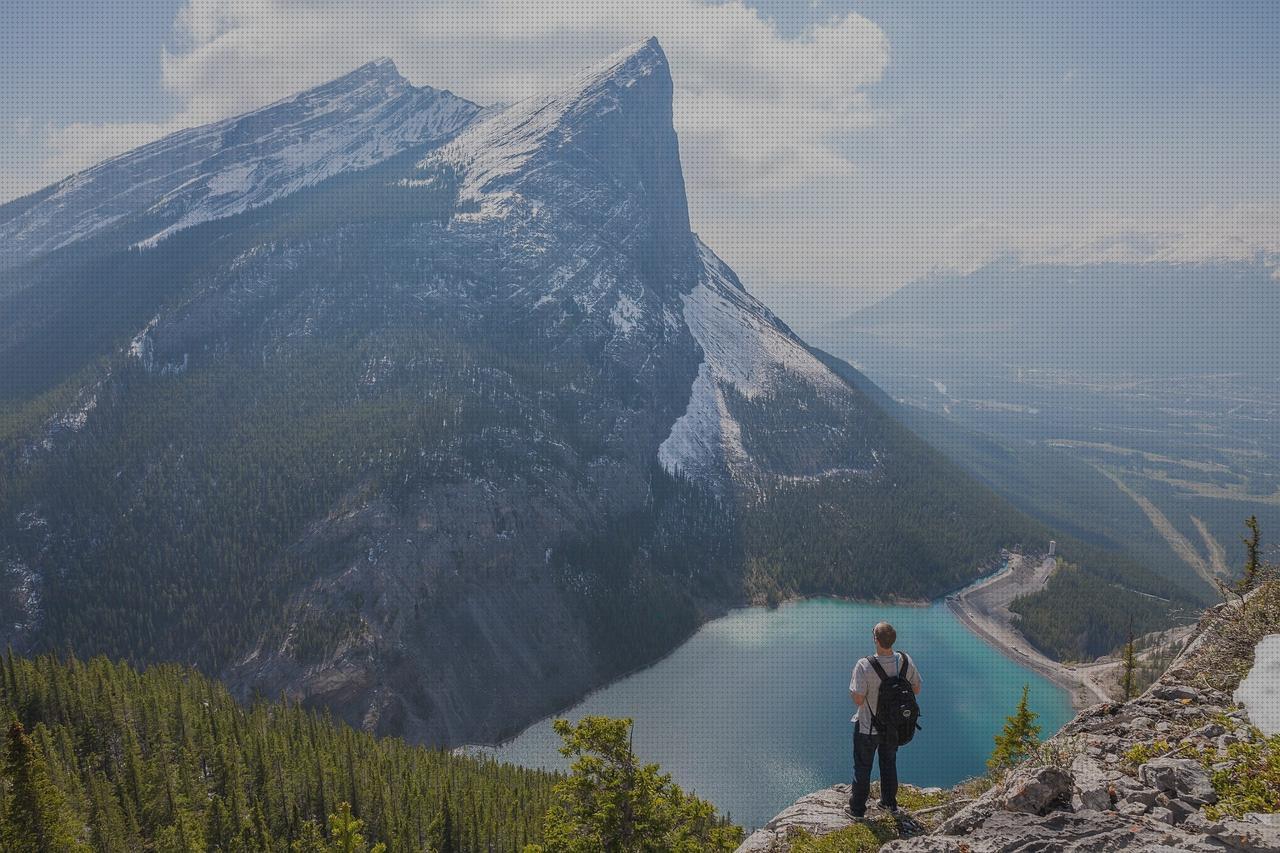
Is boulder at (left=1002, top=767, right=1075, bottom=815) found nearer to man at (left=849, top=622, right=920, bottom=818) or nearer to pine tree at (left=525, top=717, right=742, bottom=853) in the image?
man at (left=849, top=622, right=920, bottom=818)

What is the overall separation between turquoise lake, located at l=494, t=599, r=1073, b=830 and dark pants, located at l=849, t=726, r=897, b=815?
7914 centimetres

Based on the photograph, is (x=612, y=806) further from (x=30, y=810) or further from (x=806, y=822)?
(x=30, y=810)

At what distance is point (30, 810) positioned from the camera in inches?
1387

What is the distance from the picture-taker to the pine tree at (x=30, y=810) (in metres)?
33.9

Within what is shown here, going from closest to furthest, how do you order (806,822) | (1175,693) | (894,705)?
(894,705) < (1175,693) < (806,822)

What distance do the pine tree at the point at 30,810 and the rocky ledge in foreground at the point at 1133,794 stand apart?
34103 millimetres

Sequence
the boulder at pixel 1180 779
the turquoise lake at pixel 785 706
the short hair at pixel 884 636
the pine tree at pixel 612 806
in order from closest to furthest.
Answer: the boulder at pixel 1180 779 → the short hair at pixel 884 636 → the pine tree at pixel 612 806 → the turquoise lake at pixel 785 706

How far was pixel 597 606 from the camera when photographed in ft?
481

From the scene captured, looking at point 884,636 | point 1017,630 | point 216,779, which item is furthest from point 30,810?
point 1017,630

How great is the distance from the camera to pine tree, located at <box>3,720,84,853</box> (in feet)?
111

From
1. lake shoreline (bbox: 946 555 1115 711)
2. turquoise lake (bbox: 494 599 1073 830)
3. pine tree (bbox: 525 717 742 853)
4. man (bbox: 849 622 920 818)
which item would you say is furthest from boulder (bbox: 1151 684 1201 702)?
lake shoreline (bbox: 946 555 1115 711)

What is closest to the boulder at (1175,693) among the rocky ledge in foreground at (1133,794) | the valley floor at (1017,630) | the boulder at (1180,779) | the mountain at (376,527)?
the rocky ledge in foreground at (1133,794)

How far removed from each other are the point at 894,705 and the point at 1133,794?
5213 millimetres

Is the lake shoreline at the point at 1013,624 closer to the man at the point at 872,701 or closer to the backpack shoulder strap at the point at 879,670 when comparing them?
the man at the point at 872,701
